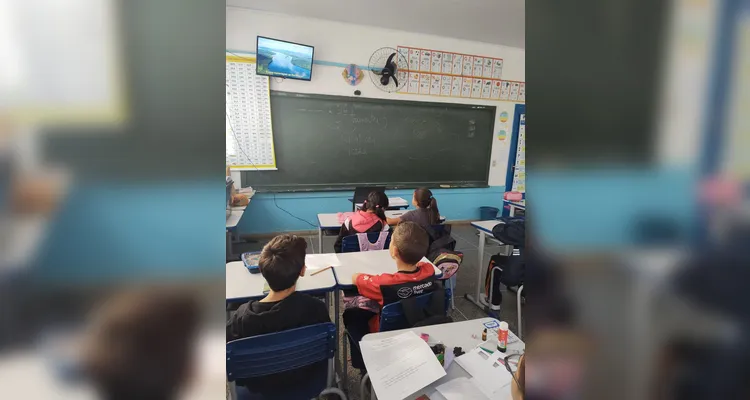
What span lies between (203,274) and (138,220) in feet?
0.15

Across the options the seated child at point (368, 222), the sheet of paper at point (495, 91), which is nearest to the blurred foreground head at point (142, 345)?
the seated child at point (368, 222)

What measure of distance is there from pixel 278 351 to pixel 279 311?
224 millimetres

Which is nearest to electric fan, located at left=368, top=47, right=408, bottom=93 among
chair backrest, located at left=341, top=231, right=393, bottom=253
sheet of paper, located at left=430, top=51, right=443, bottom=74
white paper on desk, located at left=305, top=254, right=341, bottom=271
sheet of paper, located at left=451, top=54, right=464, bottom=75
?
Answer: sheet of paper, located at left=430, top=51, right=443, bottom=74

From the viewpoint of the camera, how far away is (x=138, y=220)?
0.61 feet

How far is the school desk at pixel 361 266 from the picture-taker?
205 cm

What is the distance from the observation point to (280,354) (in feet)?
4.37

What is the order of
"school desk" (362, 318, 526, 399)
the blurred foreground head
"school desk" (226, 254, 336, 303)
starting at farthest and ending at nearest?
1. "school desk" (226, 254, 336, 303)
2. "school desk" (362, 318, 526, 399)
3. the blurred foreground head

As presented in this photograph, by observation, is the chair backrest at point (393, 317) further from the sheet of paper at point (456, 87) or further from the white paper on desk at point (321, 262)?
the sheet of paper at point (456, 87)

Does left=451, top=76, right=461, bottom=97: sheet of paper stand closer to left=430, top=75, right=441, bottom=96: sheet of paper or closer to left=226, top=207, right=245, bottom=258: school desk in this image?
left=430, top=75, right=441, bottom=96: sheet of paper

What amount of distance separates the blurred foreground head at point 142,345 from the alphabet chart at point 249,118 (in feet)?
14.5

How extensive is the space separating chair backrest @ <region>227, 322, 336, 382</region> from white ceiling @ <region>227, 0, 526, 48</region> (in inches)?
147

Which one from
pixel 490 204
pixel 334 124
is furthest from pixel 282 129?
pixel 490 204

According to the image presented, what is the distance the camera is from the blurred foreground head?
0.17 metres

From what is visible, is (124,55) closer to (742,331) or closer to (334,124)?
(742,331)
